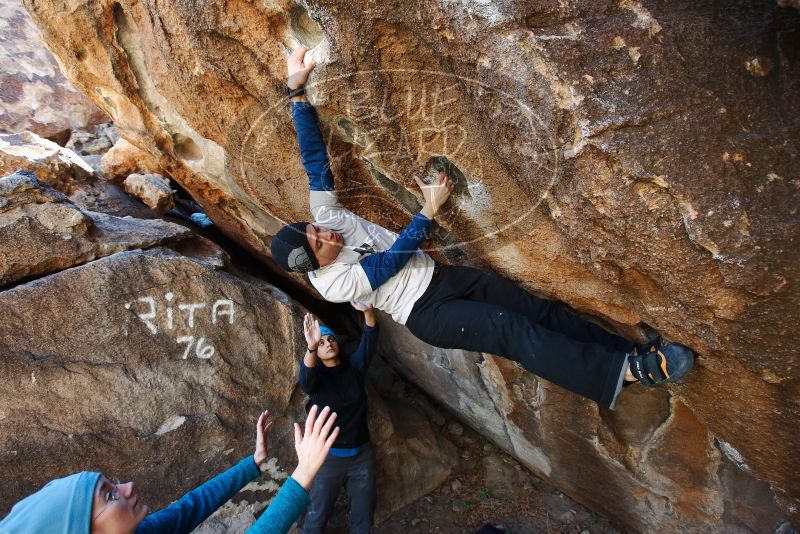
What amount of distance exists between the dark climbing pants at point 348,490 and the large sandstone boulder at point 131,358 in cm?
32

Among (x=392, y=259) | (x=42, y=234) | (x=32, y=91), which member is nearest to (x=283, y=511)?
(x=392, y=259)

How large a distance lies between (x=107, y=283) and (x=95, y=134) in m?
6.85

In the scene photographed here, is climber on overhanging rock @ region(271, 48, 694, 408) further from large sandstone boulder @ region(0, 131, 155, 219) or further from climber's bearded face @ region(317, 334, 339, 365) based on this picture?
large sandstone boulder @ region(0, 131, 155, 219)

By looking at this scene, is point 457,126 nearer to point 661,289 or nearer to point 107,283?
point 661,289

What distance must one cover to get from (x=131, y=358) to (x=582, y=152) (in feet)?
10.1

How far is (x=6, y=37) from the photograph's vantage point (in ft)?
29.8

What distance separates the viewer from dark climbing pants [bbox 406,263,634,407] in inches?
88.3

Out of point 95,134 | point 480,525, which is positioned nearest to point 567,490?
point 480,525

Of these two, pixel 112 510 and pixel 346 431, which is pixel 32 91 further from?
pixel 112 510

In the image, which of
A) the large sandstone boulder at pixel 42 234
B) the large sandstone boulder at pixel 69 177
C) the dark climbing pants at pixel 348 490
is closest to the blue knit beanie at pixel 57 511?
the dark climbing pants at pixel 348 490

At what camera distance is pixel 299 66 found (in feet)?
7.81

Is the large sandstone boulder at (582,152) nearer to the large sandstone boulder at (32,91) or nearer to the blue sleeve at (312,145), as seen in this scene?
the blue sleeve at (312,145)

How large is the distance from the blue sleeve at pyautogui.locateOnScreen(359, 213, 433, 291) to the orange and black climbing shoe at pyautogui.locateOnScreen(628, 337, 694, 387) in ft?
3.69

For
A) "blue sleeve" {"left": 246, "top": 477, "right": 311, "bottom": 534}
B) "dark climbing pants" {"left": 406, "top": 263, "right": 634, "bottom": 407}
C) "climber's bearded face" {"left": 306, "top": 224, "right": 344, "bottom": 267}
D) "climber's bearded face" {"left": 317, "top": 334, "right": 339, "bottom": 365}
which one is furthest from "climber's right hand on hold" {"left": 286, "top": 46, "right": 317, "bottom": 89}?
"blue sleeve" {"left": 246, "top": 477, "right": 311, "bottom": 534}
